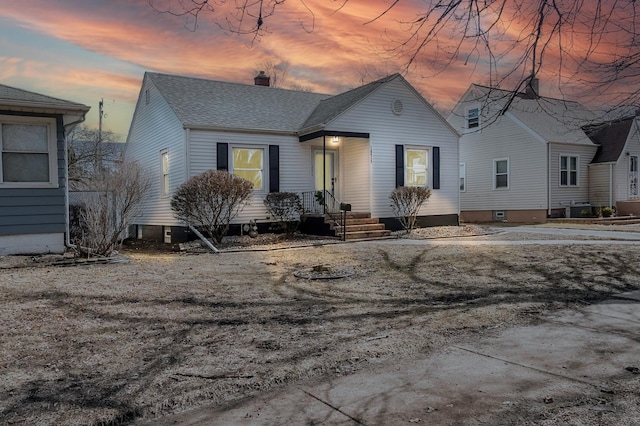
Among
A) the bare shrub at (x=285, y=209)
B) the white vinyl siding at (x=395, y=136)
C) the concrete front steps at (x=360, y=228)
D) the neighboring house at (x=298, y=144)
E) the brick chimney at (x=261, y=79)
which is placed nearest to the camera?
the concrete front steps at (x=360, y=228)

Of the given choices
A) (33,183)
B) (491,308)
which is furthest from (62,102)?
(491,308)

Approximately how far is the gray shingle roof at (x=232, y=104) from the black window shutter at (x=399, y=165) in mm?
3606

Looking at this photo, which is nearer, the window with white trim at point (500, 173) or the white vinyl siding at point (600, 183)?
the white vinyl siding at point (600, 183)

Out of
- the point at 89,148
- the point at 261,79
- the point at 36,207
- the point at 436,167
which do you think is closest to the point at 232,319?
the point at 36,207

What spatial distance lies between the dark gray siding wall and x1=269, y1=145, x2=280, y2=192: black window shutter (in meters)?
6.33

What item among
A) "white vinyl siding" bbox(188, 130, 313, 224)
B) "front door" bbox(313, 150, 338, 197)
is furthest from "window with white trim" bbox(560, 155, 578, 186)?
"white vinyl siding" bbox(188, 130, 313, 224)

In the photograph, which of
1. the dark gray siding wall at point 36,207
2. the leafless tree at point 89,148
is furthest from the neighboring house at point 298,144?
the leafless tree at point 89,148

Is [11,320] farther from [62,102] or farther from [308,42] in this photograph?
[62,102]

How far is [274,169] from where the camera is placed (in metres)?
15.0

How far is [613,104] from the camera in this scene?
6.92 metres

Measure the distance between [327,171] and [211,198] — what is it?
525cm

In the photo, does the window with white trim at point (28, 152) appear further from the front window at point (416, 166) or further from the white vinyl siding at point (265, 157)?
the front window at point (416, 166)

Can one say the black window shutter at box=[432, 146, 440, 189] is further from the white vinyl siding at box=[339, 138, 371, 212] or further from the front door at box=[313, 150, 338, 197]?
the front door at box=[313, 150, 338, 197]

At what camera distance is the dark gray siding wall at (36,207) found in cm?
939
